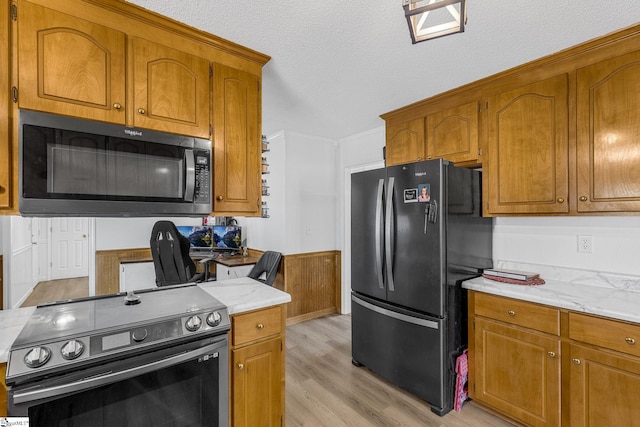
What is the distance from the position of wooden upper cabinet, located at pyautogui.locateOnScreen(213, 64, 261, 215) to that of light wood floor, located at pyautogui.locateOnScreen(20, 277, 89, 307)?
4.69 m

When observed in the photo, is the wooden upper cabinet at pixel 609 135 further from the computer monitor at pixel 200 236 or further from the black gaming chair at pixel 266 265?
the computer monitor at pixel 200 236

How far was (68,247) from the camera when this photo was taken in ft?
20.1

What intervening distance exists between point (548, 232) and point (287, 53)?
7.74 ft

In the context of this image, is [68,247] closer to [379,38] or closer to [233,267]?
[233,267]

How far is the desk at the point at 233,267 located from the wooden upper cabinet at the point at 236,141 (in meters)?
1.98

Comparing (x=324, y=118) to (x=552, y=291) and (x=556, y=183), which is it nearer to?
(x=556, y=183)

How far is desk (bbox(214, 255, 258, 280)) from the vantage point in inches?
152

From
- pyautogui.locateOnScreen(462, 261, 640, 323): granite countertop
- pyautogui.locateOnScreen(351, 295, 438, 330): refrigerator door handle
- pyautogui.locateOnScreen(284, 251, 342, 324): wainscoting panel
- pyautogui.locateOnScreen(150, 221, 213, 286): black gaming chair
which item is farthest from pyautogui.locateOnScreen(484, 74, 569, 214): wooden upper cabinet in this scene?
pyautogui.locateOnScreen(150, 221, 213, 286): black gaming chair

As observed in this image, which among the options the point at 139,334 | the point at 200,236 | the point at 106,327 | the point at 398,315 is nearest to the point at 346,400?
the point at 398,315

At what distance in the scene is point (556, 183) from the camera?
207 cm

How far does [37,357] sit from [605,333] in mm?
2633

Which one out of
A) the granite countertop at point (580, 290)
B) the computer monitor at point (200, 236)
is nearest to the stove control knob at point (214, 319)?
the granite countertop at point (580, 290)

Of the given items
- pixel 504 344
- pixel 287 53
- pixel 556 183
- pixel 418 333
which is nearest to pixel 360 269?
pixel 418 333

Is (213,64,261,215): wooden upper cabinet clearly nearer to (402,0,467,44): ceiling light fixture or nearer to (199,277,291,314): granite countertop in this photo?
(199,277,291,314): granite countertop
